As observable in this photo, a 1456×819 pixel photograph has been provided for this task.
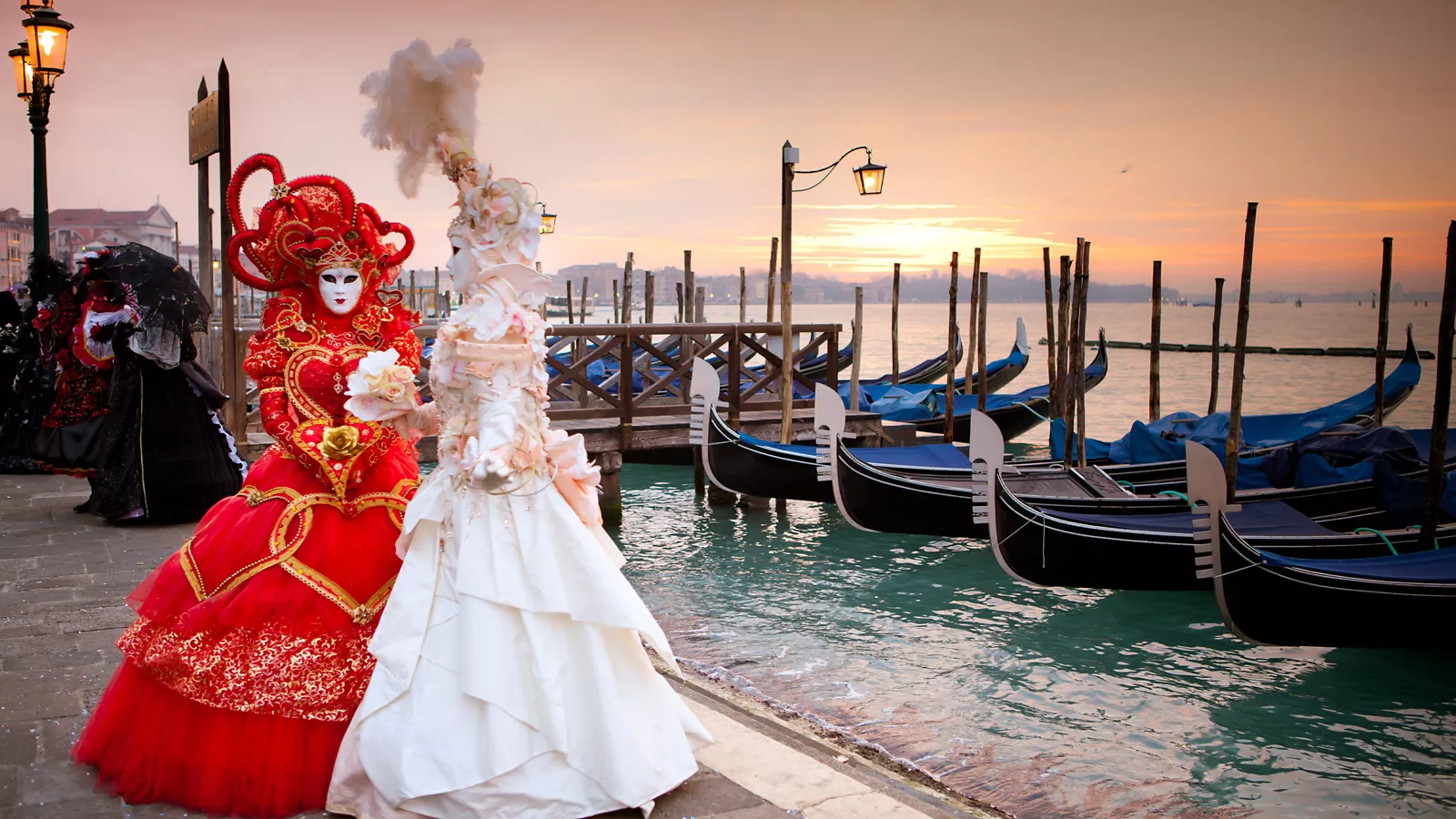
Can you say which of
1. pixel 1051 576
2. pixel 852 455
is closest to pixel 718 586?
pixel 852 455

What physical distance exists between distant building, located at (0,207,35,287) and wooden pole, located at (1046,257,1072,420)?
33721 mm

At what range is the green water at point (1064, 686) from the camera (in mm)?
4223

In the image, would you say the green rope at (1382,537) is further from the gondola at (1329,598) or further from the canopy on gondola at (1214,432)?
the canopy on gondola at (1214,432)

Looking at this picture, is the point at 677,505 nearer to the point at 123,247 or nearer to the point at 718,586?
the point at 718,586

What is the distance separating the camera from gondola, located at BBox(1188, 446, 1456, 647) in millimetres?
5434

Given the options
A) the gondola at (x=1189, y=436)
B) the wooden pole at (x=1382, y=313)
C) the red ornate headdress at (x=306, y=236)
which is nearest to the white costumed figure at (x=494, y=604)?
the red ornate headdress at (x=306, y=236)

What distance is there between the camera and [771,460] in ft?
29.0

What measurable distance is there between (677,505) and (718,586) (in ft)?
10.7

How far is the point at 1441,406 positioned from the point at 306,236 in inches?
247

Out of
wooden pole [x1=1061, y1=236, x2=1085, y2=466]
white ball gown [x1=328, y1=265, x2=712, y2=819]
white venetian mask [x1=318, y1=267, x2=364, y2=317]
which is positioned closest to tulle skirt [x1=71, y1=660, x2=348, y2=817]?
white ball gown [x1=328, y1=265, x2=712, y2=819]

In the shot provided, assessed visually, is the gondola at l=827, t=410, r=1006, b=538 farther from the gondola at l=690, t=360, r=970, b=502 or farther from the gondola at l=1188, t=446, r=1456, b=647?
the gondola at l=1188, t=446, r=1456, b=647

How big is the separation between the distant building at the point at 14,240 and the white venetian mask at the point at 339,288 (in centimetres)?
3657

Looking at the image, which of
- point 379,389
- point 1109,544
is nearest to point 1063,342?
point 1109,544

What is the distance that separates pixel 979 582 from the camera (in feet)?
25.1
